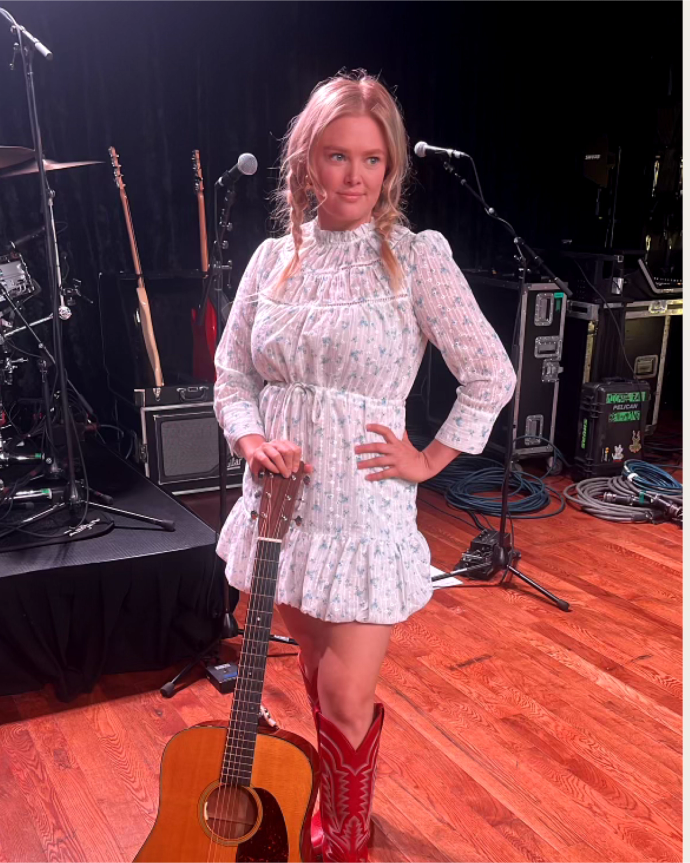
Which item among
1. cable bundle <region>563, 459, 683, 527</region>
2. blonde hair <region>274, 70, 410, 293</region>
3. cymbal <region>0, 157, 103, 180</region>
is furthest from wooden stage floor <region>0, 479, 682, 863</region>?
cymbal <region>0, 157, 103, 180</region>

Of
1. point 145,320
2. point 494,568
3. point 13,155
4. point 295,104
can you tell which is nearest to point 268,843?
point 494,568

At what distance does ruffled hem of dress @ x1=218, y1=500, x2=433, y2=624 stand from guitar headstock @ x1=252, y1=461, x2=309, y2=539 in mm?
53

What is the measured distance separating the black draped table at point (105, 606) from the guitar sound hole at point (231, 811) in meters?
1.20

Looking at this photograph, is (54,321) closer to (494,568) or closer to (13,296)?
(13,296)

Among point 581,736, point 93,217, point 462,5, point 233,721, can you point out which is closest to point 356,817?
point 233,721

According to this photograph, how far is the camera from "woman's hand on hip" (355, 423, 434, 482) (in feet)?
4.93

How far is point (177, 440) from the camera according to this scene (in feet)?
13.9

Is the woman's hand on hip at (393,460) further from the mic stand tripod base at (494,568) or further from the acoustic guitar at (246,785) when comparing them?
the mic stand tripod base at (494,568)

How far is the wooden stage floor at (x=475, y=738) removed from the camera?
1.99 meters

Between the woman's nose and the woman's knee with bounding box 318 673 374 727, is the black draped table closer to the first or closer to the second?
the woman's knee with bounding box 318 673 374 727

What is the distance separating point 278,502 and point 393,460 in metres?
0.22

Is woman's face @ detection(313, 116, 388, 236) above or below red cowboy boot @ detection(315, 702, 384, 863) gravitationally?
above

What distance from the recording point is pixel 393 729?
95.1 inches

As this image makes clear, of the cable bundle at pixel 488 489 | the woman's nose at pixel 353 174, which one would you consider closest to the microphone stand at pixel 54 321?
the woman's nose at pixel 353 174
